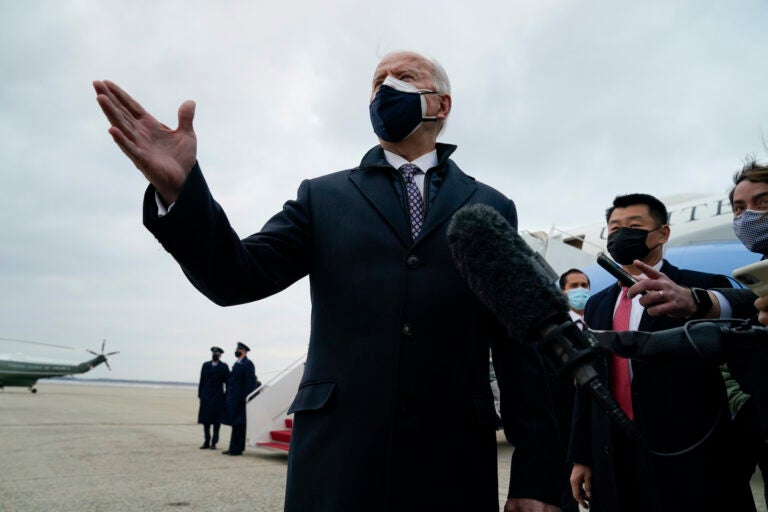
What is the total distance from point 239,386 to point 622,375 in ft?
27.9

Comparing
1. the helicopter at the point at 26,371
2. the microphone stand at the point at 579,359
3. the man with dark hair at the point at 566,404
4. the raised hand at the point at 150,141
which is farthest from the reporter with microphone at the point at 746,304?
the helicopter at the point at 26,371

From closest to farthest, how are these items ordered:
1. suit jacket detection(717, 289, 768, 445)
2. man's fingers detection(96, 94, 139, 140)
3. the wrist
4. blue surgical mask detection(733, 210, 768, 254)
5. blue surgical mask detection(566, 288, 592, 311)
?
1. man's fingers detection(96, 94, 139, 140)
2. suit jacket detection(717, 289, 768, 445)
3. the wrist
4. blue surgical mask detection(733, 210, 768, 254)
5. blue surgical mask detection(566, 288, 592, 311)

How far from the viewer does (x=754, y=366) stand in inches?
83.1

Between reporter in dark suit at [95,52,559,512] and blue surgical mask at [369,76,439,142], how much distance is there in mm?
238

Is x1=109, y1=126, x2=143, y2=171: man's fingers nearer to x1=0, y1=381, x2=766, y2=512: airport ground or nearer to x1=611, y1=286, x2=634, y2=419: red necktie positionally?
x1=611, y1=286, x2=634, y2=419: red necktie

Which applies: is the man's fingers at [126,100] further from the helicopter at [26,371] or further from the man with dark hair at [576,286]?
the helicopter at [26,371]

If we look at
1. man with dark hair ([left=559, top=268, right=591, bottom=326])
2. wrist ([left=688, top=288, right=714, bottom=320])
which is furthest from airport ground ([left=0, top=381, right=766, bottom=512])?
wrist ([left=688, top=288, right=714, bottom=320])

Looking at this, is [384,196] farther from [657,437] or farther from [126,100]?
[657,437]

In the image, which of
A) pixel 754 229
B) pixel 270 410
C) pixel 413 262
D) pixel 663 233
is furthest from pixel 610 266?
pixel 270 410

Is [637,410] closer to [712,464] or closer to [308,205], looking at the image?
[712,464]

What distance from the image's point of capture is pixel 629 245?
3.13m

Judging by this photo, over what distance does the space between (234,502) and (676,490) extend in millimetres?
4176

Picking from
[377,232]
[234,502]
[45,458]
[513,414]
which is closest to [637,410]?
[513,414]

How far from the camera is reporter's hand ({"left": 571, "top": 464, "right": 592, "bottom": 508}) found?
2971 millimetres
